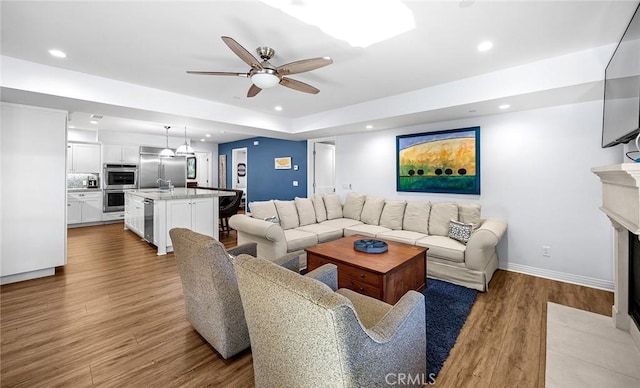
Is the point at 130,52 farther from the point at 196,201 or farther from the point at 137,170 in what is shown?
the point at 137,170

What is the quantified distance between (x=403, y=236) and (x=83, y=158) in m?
8.02

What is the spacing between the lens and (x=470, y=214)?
3801mm

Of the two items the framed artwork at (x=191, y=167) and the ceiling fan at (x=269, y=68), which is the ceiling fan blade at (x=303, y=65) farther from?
the framed artwork at (x=191, y=167)

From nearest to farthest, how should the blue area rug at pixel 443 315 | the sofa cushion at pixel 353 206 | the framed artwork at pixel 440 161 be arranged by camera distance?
1. the blue area rug at pixel 443 315
2. the framed artwork at pixel 440 161
3. the sofa cushion at pixel 353 206

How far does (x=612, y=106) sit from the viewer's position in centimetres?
227

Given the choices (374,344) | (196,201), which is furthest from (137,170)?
(374,344)

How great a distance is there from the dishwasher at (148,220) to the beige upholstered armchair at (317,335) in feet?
14.1

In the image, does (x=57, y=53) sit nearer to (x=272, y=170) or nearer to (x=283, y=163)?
(x=283, y=163)

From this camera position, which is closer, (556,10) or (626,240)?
(556,10)

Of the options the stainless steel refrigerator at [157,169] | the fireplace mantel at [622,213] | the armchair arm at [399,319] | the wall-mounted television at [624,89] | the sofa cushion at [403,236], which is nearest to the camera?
the armchair arm at [399,319]

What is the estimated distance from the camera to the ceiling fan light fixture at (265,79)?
2352 millimetres

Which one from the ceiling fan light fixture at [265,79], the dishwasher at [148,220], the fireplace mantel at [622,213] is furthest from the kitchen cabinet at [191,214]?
the fireplace mantel at [622,213]

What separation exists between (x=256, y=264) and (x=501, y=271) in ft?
12.9

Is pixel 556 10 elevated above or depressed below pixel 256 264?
above
